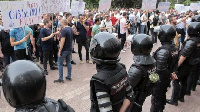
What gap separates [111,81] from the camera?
206 centimetres

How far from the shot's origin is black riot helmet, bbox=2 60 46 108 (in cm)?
145

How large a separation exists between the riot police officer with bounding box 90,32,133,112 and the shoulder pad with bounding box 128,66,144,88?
16.3 inches

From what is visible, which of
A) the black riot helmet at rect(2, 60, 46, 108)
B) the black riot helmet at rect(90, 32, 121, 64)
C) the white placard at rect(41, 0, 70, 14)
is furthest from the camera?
the white placard at rect(41, 0, 70, 14)

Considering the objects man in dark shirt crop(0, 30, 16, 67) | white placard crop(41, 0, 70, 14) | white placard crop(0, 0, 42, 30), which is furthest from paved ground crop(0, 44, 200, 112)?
white placard crop(41, 0, 70, 14)

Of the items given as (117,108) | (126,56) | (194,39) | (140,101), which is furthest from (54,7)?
(117,108)

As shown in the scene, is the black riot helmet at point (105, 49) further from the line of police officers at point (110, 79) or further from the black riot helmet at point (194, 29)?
the black riot helmet at point (194, 29)

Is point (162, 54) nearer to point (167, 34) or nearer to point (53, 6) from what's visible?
point (167, 34)

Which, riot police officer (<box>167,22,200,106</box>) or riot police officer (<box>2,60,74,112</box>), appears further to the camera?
riot police officer (<box>167,22,200,106</box>)

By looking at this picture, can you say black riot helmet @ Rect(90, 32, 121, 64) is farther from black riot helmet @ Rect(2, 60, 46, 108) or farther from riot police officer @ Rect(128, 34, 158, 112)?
black riot helmet @ Rect(2, 60, 46, 108)

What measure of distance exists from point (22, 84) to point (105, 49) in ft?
3.22

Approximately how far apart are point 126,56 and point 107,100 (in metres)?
7.59

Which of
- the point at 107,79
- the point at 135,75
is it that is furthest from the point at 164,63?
the point at 107,79

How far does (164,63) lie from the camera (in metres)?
3.60

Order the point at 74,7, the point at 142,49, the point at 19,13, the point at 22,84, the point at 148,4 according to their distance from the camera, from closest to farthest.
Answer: the point at 22,84
the point at 142,49
the point at 19,13
the point at 74,7
the point at 148,4
